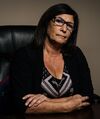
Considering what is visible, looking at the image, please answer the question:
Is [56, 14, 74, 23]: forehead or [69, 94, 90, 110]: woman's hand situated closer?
[69, 94, 90, 110]: woman's hand

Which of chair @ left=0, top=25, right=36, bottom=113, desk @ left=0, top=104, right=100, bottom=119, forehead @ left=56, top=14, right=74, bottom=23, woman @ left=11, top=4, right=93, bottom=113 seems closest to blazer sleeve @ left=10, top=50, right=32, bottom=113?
woman @ left=11, top=4, right=93, bottom=113

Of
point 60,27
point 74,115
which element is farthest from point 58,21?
point 74,115

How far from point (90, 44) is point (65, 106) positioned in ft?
4.30

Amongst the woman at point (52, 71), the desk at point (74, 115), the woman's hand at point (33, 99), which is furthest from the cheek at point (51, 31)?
the desk at point (74, 115)

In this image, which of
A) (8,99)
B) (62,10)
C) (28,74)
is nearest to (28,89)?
(28,74)

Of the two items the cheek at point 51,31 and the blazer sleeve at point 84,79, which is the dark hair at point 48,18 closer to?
the cheek at point 51,31

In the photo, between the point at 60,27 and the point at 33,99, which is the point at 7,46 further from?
the point at 33,99

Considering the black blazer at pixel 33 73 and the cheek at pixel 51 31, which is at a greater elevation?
the cheek at pixel 51 31

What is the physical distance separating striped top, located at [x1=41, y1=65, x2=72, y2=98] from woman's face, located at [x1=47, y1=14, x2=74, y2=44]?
9.9 inches

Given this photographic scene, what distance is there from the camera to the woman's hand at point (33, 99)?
72.0 inches

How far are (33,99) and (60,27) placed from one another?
58 cm

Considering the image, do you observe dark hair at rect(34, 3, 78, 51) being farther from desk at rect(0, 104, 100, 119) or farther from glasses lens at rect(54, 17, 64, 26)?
desk at rect(0, 104, 100, 119)

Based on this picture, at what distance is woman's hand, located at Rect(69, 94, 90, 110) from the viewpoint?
5.97ft

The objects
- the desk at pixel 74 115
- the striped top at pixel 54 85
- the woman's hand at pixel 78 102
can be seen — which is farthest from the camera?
the striped top at pixel 54 85
